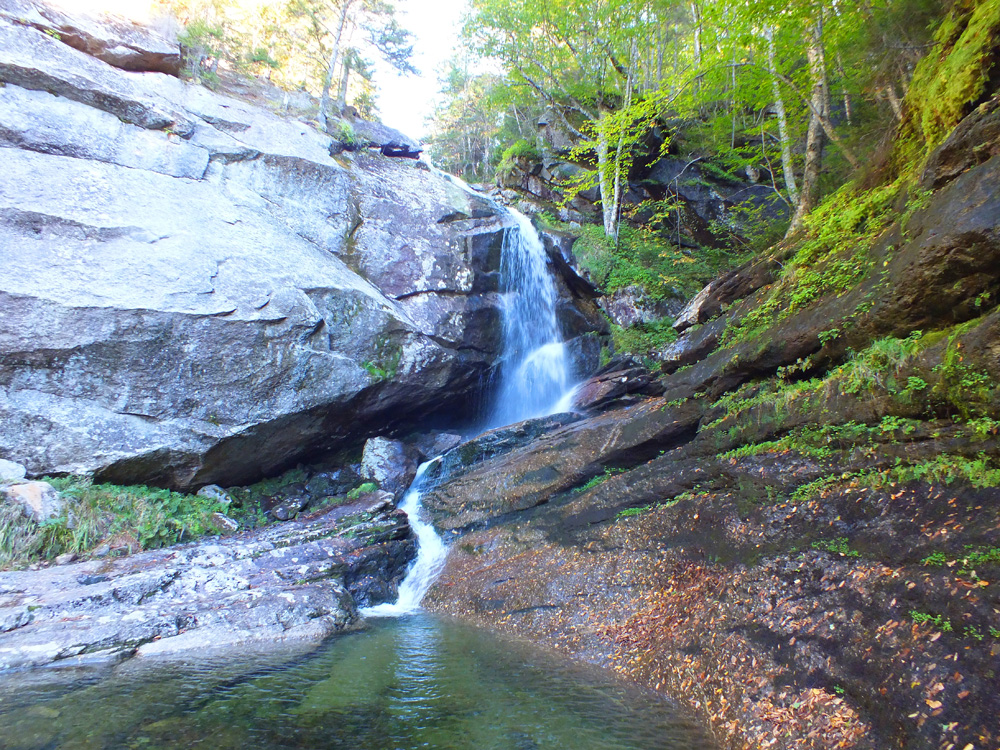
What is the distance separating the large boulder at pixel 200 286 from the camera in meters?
9.00

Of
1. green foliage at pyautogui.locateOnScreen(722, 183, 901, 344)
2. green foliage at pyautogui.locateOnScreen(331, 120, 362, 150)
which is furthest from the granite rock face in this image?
green foliage at pyautogui.locateOnScreen(722, 183, 901, 344)

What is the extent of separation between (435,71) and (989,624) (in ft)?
128

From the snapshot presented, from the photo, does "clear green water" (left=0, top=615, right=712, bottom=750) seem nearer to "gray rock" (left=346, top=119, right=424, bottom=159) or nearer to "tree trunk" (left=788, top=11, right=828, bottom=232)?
"tree trunk" (left=788, top=11, right=828, bottom=232)

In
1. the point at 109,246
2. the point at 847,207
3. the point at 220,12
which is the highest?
the point at 220,12

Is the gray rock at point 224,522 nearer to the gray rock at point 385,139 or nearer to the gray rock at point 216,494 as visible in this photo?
the gray rock at point 216,494

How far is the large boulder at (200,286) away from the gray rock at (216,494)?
7.9 inches

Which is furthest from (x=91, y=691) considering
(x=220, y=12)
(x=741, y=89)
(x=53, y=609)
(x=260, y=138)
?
(x=220, y=12)

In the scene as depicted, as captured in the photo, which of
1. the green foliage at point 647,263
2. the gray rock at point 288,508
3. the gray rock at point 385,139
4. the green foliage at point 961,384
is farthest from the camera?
the gray rock at point 385,139

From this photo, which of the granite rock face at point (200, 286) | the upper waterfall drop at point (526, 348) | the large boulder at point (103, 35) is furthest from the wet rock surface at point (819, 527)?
the large boulder at point (103, 35)

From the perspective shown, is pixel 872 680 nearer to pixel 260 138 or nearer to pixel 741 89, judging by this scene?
pixel 741 89

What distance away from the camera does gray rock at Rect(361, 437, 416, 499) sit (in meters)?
11.5

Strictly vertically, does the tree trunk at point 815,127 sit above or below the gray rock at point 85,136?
below

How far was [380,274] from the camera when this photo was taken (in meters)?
13.5

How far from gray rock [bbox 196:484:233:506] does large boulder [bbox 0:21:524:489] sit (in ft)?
0.66
